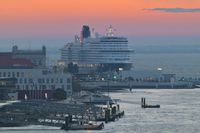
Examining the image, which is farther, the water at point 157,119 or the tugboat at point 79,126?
the tugboat at point 79,126

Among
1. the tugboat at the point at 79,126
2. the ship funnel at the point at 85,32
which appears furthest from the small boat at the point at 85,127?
the ship funnel at the point at 85,32

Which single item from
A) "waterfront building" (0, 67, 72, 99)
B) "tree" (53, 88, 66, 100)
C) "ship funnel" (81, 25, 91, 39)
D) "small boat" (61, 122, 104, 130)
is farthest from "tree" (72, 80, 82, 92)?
"small boat" (61, 122, 104, 130)

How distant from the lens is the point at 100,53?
87.3 meters

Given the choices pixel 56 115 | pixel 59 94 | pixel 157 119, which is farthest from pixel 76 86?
pixel 56 115

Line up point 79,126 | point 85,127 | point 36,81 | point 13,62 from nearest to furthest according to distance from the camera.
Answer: point 85,127 < point 79,126 < point 36,81 < point 13,62

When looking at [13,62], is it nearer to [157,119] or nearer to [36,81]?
[36,81]

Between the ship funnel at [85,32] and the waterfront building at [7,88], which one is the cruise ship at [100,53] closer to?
the ship funnel at [85,32]

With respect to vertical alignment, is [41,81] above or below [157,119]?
above

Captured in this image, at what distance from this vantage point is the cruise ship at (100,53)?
86.3 meters

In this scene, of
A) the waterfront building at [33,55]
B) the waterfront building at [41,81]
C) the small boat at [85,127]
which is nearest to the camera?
the small boat at [85,127]

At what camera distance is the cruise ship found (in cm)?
8631

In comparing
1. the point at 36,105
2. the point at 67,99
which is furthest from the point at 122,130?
the point at 67,99

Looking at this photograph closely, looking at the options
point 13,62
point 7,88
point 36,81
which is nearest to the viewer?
point 7,88

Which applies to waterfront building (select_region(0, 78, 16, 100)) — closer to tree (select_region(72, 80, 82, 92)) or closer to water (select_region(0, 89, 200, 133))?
water (select_region(0, 89, 200, 133))
